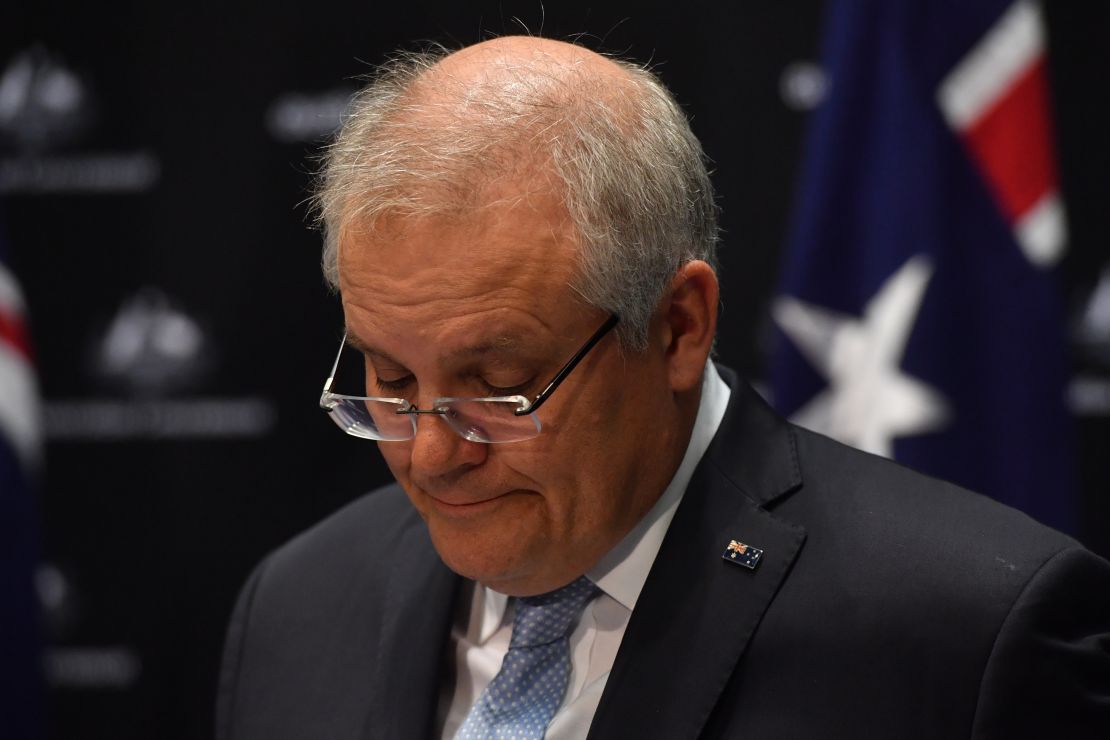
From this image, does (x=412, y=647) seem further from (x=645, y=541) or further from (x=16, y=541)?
(x=16, y=541)

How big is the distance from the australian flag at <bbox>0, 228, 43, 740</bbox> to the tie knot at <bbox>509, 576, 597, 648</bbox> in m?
2.02

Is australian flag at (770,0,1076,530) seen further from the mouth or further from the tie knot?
the mouth

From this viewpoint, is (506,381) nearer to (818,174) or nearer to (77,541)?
(818,174)

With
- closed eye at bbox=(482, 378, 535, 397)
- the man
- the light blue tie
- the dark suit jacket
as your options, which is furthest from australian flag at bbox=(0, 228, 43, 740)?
closed eye at bbox=(482, 378, 535, 397)

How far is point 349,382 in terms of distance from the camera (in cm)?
336

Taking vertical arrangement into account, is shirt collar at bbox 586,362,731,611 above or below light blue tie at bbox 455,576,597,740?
above

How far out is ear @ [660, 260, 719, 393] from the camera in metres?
1.71

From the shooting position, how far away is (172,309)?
3955 millimetres

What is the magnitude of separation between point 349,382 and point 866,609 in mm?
1968

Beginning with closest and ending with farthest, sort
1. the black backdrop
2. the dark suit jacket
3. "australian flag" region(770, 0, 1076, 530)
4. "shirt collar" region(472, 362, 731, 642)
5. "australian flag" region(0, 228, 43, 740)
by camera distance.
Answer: the dark suit jacket → "shirt collar" region(472, 362, 731, 642) → "australian flag" region(770, 0, 1076, 530) → "australian flag" region(0, 228, 43, 740) → the black backdrop

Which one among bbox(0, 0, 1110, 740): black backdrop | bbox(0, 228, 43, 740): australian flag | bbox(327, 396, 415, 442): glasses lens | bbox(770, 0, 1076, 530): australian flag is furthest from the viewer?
bbox(0, 0, 1110, 740): black backdrop

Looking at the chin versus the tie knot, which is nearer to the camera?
the chin

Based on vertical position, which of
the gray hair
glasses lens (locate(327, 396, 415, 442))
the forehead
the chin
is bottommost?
the chin

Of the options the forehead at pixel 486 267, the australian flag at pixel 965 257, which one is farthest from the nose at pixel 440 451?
the australian flag at pixel 965 257
